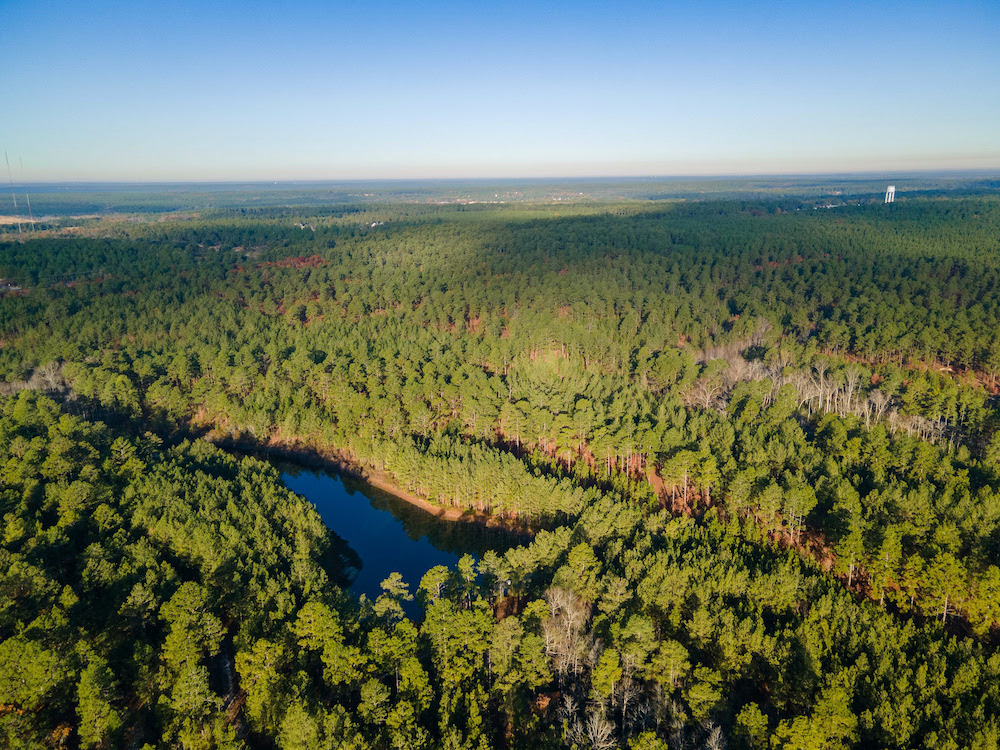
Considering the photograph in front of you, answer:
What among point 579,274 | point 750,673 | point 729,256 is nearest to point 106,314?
point 579,274

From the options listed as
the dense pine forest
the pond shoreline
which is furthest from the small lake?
the dense pine forest

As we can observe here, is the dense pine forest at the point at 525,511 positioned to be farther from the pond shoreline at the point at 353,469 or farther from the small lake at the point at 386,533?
the small lake at the point at 386,533

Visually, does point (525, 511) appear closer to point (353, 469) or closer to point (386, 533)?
point (386, 533)

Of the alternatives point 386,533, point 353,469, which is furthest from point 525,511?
point 353,469

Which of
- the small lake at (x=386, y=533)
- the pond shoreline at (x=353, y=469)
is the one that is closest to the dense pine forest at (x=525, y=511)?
the pond shoreline at (x=353, y=469)

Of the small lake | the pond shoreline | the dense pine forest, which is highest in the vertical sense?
the dense pine forest

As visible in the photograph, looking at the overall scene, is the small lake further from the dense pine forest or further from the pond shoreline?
the dense pine forest
